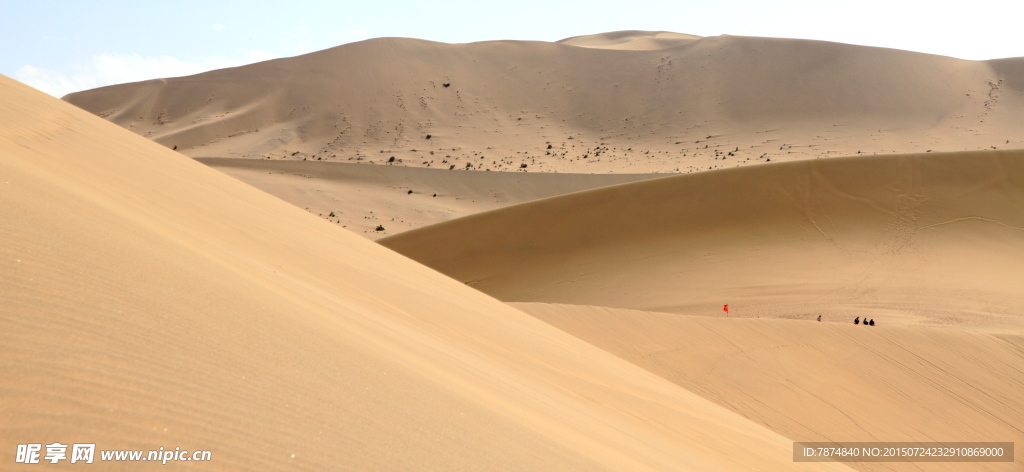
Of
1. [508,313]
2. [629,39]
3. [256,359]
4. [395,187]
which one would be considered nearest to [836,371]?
[508,313]

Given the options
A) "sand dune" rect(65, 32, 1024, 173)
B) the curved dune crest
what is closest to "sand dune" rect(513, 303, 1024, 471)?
"sand dune" rect(65, 32, 1024, 173)

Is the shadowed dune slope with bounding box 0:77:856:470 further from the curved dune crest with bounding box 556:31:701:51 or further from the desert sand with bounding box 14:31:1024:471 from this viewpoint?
the curved dune crest with bounding box 556:31:701:51

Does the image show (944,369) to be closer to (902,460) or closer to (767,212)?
(902,460)

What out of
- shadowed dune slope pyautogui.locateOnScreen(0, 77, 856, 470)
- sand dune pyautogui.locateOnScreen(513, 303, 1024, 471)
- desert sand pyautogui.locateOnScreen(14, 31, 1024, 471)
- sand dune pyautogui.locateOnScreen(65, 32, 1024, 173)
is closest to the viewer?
shadowed dune slope pyautogui.locateOnScreen(0, 77, 856, 470)

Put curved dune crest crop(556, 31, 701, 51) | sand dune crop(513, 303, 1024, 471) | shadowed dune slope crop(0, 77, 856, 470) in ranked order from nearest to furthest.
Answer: shadowed dune slope crop(0, 77, 856, 470) → sand dune crop(513, 303, 1024, 471) → curved dune crest crop(556, 31, 701, 51)

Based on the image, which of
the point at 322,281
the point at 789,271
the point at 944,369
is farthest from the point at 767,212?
the point at 322,281

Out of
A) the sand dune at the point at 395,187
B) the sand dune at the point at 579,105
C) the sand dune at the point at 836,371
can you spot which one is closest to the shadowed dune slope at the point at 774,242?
the sand dune at the point at 836,371

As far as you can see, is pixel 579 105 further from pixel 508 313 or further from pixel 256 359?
pixel 256 359

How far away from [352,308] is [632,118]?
4565 centimetres

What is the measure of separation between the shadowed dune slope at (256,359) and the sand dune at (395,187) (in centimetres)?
2159

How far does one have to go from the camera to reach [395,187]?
3316 cm

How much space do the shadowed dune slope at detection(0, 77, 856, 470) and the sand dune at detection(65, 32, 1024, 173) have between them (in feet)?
102

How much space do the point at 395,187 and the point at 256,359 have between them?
102 feet

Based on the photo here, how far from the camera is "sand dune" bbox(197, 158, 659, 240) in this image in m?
28.8
